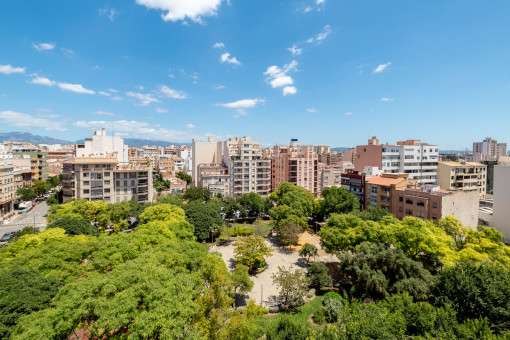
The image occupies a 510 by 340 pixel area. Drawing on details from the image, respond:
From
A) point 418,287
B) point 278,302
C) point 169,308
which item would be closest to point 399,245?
point 418,287

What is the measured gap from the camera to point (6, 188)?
54094 millimetres

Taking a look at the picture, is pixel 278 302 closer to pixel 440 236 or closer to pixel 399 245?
pixel 399 245

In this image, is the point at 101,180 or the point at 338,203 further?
the point at 101,180

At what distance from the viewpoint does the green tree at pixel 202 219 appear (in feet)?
127

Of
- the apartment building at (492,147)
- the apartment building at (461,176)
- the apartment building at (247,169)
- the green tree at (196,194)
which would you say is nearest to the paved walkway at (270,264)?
the green tree at (196,194)

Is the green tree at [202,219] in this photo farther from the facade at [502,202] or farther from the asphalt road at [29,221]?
the facade at [502,202]

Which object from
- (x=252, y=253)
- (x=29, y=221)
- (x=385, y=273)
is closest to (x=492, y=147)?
(x=385, y=273)

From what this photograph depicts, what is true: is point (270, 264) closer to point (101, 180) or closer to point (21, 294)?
point (21, 294)

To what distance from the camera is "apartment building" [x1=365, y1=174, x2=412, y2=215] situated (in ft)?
147

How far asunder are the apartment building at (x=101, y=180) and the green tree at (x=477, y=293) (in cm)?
5460

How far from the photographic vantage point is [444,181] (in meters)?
64.1

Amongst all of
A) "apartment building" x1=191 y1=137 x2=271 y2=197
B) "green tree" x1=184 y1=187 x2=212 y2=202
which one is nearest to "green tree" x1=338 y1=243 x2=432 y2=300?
"green tree" x1=184 y1=187 x2=212 y2=202

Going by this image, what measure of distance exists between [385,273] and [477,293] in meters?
7.61

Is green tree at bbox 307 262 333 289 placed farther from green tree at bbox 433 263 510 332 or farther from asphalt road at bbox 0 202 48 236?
asphalt road at bbox 0 202 48 236
